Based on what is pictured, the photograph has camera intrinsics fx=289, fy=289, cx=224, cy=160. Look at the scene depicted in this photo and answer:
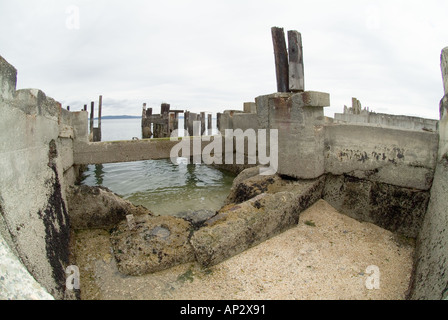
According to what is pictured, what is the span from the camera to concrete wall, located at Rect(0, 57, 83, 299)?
2.44 meters

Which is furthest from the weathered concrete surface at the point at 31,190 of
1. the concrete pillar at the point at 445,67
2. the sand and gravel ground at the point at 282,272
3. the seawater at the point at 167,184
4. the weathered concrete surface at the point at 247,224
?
the concrete pillar at the point at 445,67

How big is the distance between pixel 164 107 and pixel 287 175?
12.2 metres

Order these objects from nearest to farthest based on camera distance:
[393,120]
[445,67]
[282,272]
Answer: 1. [282,272]
2. [445,67]
3. [393,120]

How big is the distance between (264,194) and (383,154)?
1.90 m

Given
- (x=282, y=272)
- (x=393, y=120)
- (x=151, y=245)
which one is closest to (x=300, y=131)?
(x=282, y=272)

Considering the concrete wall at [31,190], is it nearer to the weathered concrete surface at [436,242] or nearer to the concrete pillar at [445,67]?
the weathered concrete surface at [436,242]

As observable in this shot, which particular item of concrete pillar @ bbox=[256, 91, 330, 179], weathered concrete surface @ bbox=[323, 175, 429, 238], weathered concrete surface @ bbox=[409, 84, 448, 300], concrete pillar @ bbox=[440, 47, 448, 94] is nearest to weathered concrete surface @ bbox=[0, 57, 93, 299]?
weathered concrete surface @ bbox=[409, 84, 448, 300]

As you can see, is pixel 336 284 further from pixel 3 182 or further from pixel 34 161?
pixel 34 161

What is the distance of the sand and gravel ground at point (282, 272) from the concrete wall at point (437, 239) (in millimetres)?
284

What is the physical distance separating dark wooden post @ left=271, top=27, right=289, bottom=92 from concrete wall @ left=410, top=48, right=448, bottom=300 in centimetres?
224

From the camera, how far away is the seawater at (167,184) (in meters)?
6.58

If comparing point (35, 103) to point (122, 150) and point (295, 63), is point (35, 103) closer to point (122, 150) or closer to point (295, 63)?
point (295, 63)

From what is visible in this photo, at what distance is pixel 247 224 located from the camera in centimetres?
375

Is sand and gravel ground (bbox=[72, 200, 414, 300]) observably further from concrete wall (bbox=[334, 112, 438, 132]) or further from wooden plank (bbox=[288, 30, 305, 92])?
concrete wall (bbox=[334, 112, 438, 132])
